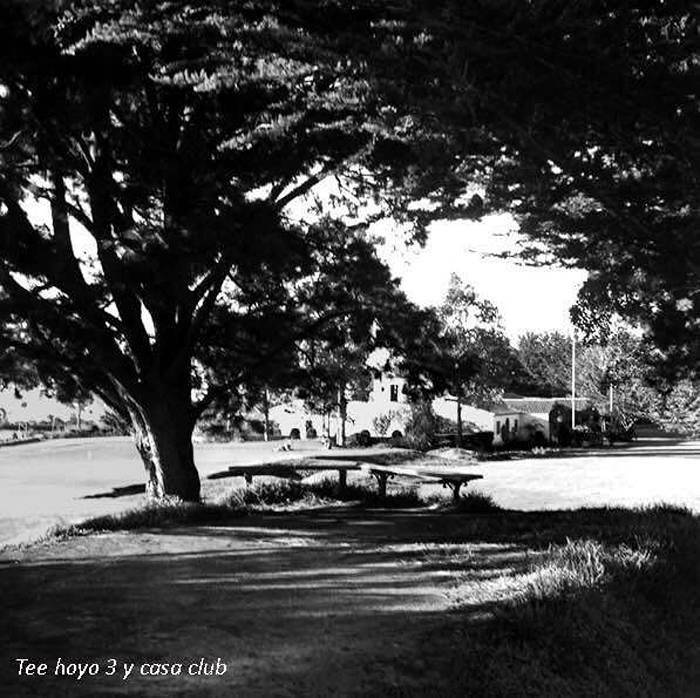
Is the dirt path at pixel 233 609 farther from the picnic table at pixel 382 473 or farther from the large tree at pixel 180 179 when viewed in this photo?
the picnic table at pixel 382 473

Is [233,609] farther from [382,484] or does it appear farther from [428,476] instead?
[382,484]

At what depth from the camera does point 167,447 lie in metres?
11.1

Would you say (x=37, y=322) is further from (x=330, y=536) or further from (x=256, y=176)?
(x=330, y=536)

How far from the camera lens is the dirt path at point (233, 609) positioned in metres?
4.23

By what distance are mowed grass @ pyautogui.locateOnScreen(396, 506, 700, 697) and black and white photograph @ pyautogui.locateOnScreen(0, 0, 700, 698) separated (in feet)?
0.08

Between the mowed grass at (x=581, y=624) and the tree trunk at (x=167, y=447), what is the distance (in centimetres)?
482

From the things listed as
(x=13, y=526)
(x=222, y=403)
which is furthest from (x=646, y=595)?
(x=13, y=526)

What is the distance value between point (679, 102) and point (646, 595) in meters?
3.36

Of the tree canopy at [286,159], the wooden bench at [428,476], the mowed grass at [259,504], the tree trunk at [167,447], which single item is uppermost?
the tree canopy at [286,159]

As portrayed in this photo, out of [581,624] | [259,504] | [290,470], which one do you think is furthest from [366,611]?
[290,470]

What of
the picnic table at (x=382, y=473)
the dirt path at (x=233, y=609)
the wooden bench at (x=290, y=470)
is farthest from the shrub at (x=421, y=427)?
the dirt path at (x=233, y=609)

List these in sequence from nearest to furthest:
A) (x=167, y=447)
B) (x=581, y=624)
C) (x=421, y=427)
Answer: (x=581, y=624) < (x=167, y=447) < (x=421, y=427)

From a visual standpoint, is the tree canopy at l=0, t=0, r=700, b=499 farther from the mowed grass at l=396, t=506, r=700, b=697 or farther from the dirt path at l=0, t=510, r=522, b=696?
the dirt path at l=0, t=510, r=522, b=696

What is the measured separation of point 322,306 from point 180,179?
13.1 ft
